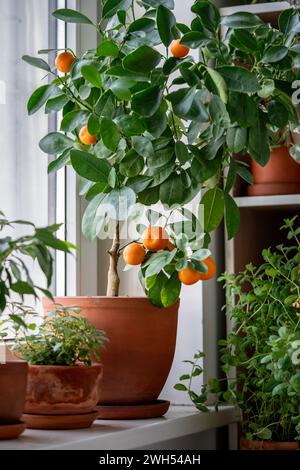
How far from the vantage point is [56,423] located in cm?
155

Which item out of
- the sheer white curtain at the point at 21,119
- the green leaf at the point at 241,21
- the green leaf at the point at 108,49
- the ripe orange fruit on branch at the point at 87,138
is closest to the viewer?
the green leaf at the point at 241,21

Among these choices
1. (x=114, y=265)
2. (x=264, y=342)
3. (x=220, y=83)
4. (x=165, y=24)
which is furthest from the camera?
(x=264, y=342)

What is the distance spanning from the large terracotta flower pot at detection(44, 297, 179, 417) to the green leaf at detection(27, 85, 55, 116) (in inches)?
15.4

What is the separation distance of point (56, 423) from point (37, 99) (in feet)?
2.01

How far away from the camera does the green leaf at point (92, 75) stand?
156 cm

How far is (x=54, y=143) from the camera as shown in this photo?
5.62 ft

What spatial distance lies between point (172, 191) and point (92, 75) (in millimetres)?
257

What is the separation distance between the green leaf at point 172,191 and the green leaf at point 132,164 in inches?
2.2

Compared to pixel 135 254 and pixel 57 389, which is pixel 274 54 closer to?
pixel 135 254

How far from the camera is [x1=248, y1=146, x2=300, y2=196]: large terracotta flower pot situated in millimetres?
2012

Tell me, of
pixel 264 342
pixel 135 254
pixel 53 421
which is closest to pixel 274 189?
pixel 264 342

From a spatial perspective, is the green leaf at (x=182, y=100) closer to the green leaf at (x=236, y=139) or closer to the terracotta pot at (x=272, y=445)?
the green leaf at (x=236, y=139)

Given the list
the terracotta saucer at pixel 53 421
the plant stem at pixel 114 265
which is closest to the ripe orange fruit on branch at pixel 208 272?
the plant stem at pixel 114 265
